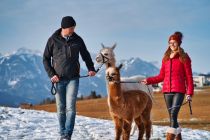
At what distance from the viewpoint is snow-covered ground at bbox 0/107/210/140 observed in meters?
9.70

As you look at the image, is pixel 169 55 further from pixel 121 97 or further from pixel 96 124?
pixel 96 124

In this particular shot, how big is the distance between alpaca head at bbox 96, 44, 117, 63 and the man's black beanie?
3377 millimetres

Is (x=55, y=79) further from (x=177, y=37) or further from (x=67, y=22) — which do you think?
(x=177, y=37)

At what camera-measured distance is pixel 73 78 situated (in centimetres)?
808

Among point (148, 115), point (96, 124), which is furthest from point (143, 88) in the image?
point (96, 124)

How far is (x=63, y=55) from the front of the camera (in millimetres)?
8039

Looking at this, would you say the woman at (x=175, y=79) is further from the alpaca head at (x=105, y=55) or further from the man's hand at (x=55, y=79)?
the alpaca head at (x=105, y=55)

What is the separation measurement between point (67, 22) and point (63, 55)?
561 mm

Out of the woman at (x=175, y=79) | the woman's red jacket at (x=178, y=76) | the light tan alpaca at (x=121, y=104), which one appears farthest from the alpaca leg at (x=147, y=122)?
the woman's red jacket at (x=178, y=76)

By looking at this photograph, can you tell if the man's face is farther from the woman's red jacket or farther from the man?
the woman's red jacket

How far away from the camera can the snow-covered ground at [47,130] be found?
9.70m

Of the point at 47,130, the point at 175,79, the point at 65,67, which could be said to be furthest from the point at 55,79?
the point at 47,130

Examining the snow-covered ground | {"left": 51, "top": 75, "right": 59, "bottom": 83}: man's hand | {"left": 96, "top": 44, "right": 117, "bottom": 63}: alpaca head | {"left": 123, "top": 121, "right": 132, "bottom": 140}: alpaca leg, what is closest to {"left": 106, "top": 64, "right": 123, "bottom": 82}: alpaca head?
{"left": 123, "top": 121, "right": 132, "bottom": 140}: alpaca leg

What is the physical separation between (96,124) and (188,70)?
4.47 m
